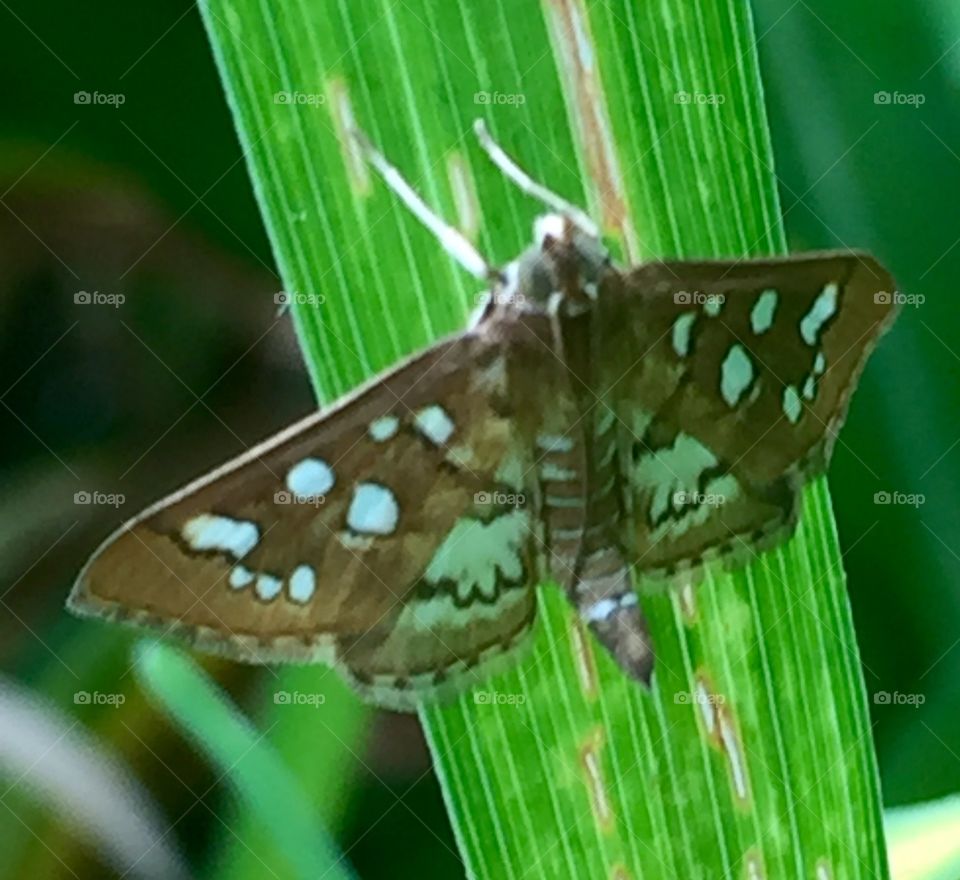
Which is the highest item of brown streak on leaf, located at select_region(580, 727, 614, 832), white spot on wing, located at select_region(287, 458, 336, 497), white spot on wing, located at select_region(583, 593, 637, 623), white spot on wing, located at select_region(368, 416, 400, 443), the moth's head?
the moth's head

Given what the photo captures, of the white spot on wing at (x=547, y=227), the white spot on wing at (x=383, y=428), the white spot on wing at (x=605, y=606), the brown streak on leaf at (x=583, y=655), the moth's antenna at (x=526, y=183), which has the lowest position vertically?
the brown streak on leaf at (x=583, y=655)

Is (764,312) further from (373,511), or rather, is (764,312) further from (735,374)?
(373,511)

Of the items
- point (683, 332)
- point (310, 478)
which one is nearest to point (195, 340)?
point (310, 478)

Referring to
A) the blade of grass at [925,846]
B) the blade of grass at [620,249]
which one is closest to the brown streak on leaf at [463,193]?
the blade of grass at [620,249]

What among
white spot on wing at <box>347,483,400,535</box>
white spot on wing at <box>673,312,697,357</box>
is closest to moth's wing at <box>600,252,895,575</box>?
white spot on wing at <box>673,312,697,357</box>

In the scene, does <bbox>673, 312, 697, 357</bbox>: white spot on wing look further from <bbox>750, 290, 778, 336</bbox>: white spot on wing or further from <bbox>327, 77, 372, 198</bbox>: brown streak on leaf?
<bbox>327, 77, 372, 198</bbox>: brown streak on leaf

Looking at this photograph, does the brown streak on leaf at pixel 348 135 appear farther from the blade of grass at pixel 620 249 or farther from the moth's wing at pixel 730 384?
the moth's wing at pixel 730 384

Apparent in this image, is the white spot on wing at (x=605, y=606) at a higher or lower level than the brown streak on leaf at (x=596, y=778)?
higher
